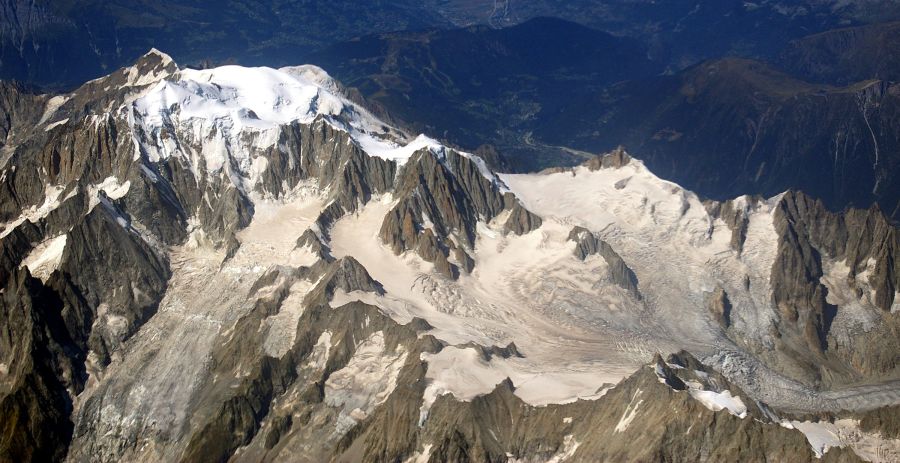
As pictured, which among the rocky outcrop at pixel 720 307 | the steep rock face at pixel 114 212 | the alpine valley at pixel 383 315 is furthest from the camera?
the rocky outcrop at pixel 720 307

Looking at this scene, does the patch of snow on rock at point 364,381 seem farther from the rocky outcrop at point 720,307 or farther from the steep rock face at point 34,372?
the rocky outcrop at point 720,307

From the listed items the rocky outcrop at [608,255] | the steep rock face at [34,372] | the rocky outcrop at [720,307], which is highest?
the steep rock face at [34,372]

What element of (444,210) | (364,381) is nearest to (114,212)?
(444,210)

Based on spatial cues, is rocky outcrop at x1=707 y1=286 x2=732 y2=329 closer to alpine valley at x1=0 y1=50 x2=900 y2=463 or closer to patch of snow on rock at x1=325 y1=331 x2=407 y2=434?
alpine valley at x1=0 y1=50 x2=900 y2=463

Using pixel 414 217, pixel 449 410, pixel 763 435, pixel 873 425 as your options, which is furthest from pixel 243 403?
pixel 873 425

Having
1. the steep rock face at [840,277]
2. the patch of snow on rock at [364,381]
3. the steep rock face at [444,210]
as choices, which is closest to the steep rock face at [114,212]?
the steep rock face at [444,210]

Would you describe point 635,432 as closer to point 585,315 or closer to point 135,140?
point 585,315

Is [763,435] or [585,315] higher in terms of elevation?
[763,435]

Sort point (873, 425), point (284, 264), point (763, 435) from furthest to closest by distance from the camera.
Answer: point (284, 264), point (873, 425), point (763, 435)
